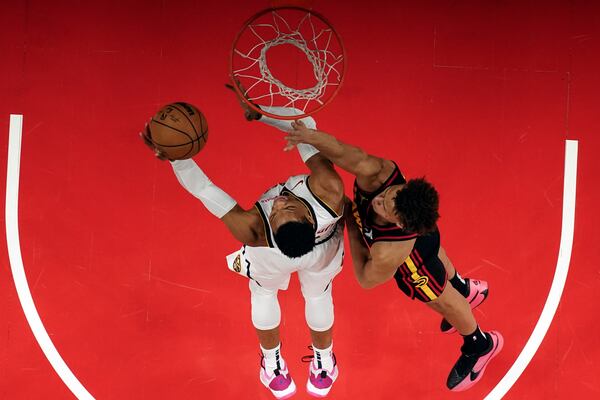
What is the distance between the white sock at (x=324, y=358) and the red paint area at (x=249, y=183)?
0.95 metres

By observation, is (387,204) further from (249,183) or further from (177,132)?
(249,183)

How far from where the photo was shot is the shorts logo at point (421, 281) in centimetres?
462

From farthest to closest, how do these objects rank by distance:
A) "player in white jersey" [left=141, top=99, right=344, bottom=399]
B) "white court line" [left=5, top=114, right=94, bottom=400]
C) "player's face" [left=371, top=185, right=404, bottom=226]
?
"white court line" [left=5, top=114, right=94, bottom=400] < "player's face" [left=371, top=185, right=404, bottom=226] < "player in white jersey" [left=141, top=99, right=344, bottom=399]

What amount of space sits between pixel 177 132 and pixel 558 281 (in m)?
4.36

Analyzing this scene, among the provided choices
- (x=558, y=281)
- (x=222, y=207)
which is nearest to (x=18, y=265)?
(x=222, y=207)

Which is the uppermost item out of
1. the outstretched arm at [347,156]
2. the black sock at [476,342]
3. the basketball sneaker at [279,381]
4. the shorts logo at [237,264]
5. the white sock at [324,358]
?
the outstretched arm at [347,156]

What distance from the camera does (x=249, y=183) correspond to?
653cm

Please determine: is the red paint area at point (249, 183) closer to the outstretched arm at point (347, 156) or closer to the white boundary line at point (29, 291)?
the white boundary line at point (29, 291)

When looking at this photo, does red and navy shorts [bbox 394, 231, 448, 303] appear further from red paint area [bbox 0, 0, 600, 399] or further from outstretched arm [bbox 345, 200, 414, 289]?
red paint area [bbox 0, 0, 600, 399]

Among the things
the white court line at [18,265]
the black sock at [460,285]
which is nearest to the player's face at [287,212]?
the black sock at [460,285]

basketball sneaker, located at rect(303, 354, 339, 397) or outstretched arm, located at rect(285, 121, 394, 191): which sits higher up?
outstretched arm, located at rect(285, 121, 394, 191)

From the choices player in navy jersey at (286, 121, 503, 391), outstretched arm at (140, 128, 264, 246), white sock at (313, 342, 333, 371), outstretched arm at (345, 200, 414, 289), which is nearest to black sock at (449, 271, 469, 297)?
player in navy jersey at (286, 121, 503, 391)

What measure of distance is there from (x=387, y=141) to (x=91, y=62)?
3.14 meters

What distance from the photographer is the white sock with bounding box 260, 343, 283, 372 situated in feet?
17.0
